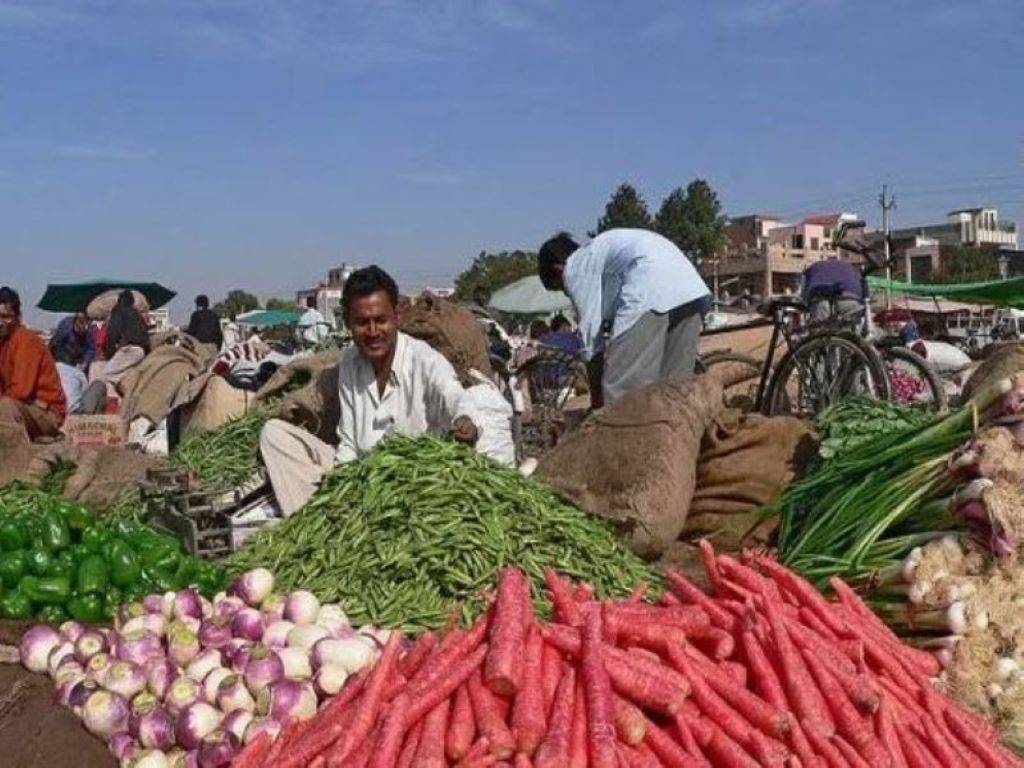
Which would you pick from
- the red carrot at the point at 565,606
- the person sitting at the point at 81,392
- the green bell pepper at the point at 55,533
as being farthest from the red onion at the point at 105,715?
the person sitting at the point at 81,392

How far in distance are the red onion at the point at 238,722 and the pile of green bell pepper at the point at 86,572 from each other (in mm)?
1351

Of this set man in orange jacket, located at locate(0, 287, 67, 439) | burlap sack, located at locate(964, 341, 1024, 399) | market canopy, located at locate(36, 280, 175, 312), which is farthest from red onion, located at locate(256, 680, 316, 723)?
market canopy, located at locate(36, 280, 175, 312)

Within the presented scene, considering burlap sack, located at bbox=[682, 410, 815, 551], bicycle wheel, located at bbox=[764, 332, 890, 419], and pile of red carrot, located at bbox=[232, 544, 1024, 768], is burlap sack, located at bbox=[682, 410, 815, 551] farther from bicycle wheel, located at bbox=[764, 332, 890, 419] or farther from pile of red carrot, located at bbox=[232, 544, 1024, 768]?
pile of red carrot, located at bbox=[232, 544, 1024, 768]

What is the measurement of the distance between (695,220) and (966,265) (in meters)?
16.2

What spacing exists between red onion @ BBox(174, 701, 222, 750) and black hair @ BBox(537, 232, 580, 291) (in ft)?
14.5

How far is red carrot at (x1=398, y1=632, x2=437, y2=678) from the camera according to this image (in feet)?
8.59

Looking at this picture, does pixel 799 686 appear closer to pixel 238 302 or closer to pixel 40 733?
pixel 40 733

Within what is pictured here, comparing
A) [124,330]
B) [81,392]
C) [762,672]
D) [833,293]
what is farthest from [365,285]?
[124,330]

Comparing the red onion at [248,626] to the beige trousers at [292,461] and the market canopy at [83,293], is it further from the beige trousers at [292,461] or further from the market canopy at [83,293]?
the market canopy at [83,293]

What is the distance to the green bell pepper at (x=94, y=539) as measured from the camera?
431 centimetres

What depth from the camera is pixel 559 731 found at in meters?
2.16

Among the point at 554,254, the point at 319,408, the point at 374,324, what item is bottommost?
the point at 319,408

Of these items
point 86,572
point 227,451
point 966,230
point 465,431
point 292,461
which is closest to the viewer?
point 86,572

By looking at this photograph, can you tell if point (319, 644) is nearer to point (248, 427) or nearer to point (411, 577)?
point (411, 577)
